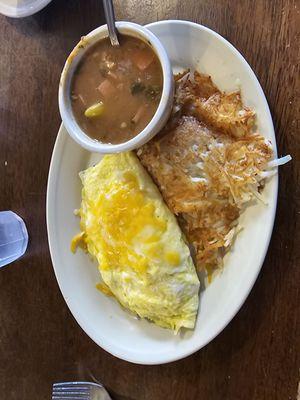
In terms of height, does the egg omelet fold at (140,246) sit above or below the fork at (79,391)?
above

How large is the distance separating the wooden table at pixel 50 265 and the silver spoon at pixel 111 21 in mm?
325

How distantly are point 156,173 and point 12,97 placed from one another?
0.67 meters

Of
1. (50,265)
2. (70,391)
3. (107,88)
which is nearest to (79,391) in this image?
(70,391)

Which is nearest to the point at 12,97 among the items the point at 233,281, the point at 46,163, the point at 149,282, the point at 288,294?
the point at 46,163

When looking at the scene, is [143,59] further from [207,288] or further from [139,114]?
[207,288]

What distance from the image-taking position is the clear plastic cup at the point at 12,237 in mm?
1969

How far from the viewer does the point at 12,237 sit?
78.2 inches

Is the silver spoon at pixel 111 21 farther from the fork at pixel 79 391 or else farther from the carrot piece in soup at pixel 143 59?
the fork at pixel 79 391

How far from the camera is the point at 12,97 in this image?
6.47 feet

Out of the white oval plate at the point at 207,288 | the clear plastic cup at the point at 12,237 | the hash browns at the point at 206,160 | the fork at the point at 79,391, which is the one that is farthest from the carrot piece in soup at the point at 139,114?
the fork at the point at 79,391

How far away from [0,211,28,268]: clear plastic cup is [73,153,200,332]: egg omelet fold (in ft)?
1.18

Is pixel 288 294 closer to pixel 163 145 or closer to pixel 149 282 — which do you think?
pixel 149 282

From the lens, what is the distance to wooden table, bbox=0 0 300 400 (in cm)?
160

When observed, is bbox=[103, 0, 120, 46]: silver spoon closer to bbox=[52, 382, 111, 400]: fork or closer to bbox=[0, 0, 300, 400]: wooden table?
bbox=[0, 0, 300, 400]: wooden table
